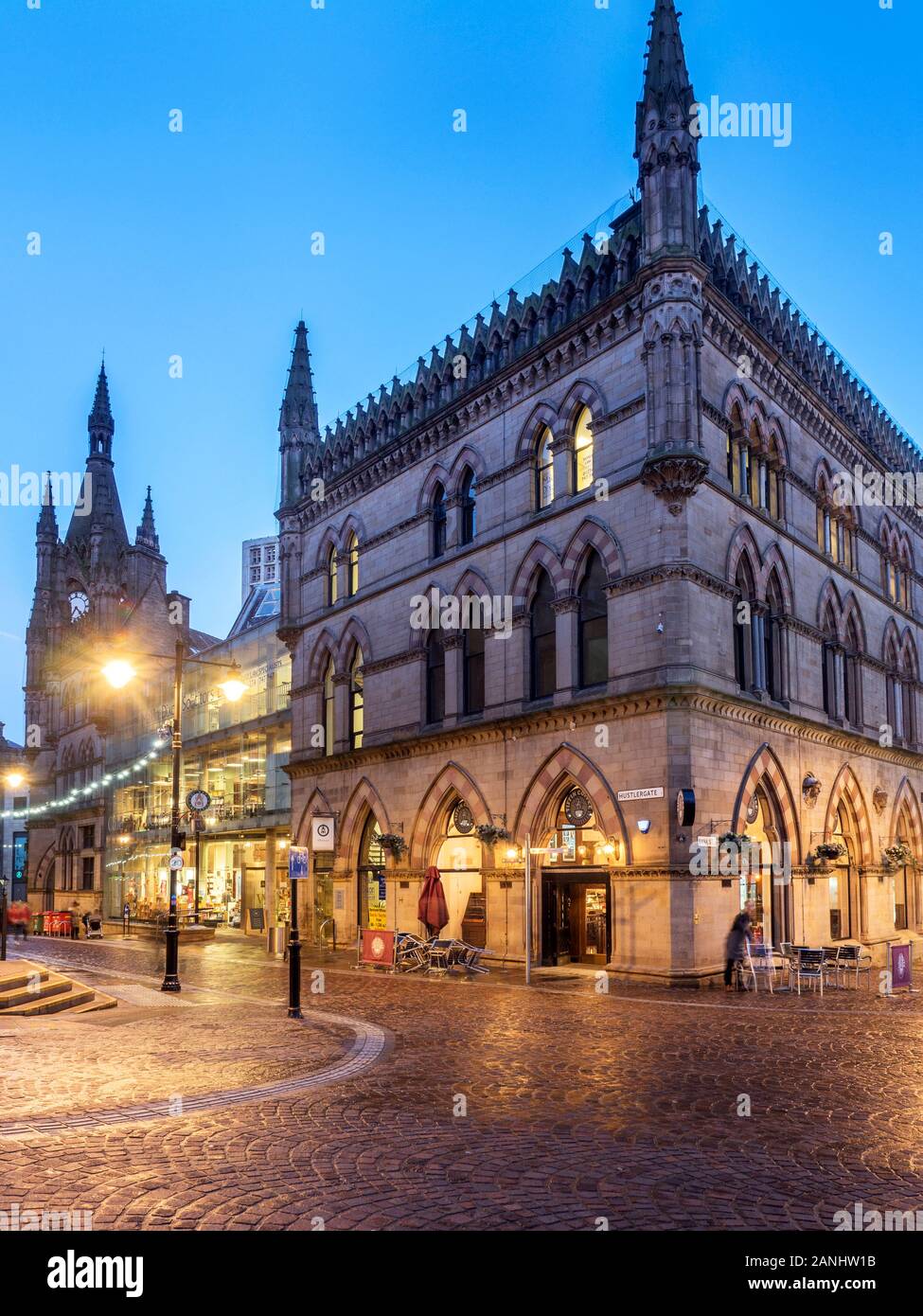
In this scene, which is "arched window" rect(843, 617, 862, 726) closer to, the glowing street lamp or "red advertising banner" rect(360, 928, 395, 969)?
"red advertising banner" rect(360, 928, 395, 969)

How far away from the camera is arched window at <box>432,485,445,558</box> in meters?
32.6

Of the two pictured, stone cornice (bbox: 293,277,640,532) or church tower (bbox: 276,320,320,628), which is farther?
church tower (bbox: 276,320,320,628)

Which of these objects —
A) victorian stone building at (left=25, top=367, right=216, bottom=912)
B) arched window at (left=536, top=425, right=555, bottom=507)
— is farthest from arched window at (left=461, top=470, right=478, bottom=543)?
victorian stone building at (left=25, top=367, right=216, bottom=912)

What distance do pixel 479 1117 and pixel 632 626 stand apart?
15.5m

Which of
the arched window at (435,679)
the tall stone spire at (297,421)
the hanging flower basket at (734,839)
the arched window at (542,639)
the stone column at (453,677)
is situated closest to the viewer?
the hanging flower basket at (734,839)

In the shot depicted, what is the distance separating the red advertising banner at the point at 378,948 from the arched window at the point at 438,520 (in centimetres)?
1163

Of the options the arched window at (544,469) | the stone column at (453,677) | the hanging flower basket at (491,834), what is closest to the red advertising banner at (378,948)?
the hanging flower basket at (491,834)

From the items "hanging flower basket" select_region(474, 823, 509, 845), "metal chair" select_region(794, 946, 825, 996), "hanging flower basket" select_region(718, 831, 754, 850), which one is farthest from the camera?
"hanging flower basket" select_region(474, 823, 509, 845)

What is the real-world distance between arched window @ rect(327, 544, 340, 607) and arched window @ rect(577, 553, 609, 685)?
13121 millimetres

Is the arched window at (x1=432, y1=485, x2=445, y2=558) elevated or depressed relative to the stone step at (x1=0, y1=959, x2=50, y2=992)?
elevated

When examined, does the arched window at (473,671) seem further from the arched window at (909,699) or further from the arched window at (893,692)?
the arched window at (909,699)

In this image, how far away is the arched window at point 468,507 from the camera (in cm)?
3138
